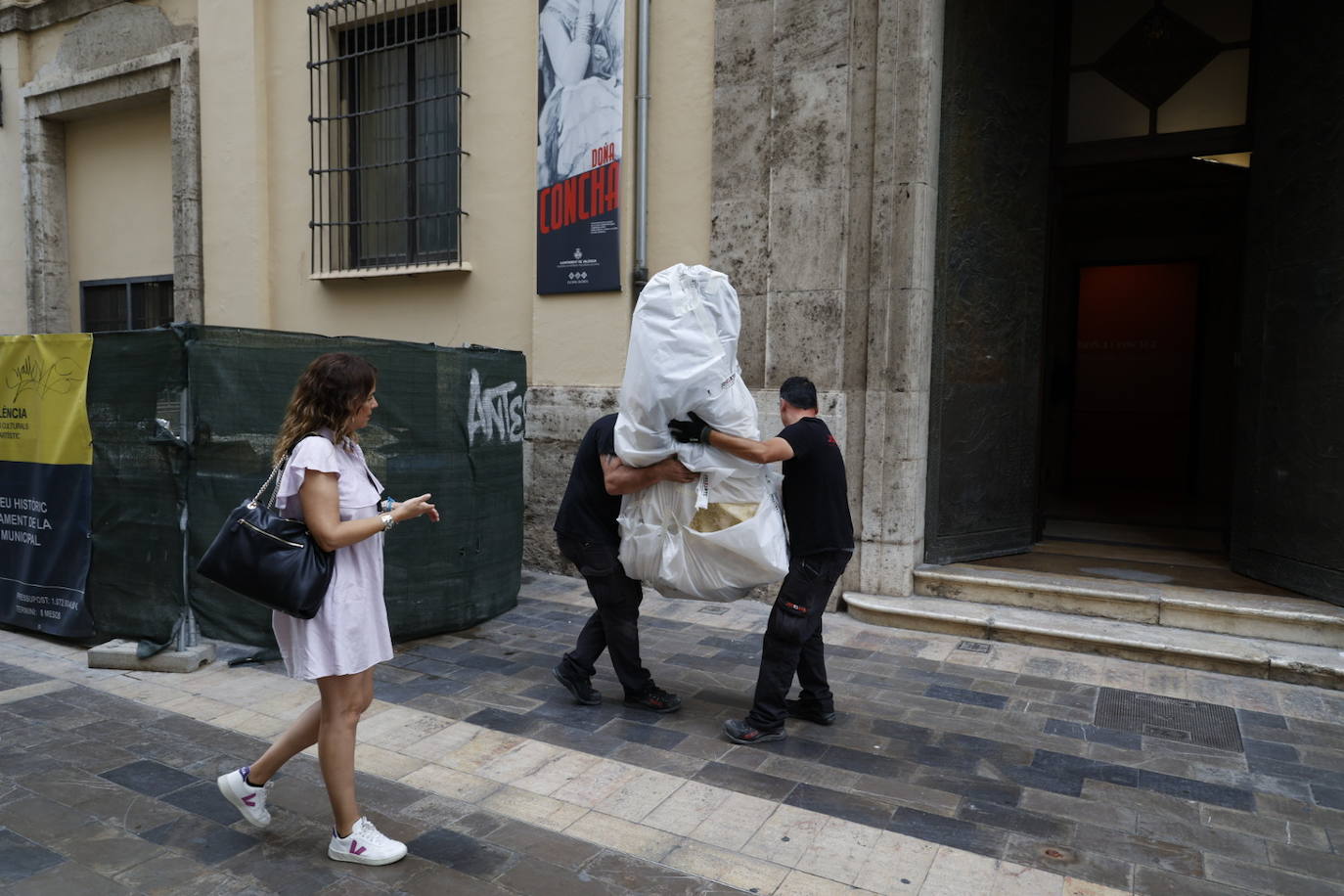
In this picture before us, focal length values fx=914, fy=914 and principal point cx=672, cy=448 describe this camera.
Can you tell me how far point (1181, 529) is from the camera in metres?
8.52

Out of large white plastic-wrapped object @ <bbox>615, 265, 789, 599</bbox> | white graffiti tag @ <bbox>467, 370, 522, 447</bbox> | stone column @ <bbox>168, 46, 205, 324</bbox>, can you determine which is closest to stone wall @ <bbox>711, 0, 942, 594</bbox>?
white graffiti tag @ <bbox>467, 370, 522, 447</bbox>

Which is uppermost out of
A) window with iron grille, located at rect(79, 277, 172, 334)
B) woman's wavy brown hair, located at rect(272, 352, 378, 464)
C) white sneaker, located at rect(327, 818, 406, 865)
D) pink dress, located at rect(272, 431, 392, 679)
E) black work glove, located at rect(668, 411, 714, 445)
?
window with iron grille, located at rect(79, 277, 172, 334)

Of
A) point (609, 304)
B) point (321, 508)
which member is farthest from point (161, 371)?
point (609, 304)

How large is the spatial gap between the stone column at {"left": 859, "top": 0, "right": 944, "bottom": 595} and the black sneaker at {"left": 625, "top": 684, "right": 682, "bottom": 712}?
2366mm

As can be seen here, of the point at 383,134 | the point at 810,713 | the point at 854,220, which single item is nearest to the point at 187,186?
the point at 383,134

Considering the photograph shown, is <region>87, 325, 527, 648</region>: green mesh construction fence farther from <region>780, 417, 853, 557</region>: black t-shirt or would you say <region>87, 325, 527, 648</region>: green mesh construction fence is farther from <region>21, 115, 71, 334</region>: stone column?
<region>21, 115, 71, 334</region>: stone column

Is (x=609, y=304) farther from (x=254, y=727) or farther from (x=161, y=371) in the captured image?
(x=254, y=727)

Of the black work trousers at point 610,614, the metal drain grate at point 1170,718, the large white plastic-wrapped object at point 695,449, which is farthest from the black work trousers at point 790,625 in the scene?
the metal drain grate at point 1170,718

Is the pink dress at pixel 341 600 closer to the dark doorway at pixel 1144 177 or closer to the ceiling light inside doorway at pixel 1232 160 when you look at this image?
the dark doorway at pixel 1144 177

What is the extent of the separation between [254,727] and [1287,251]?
6.74 m

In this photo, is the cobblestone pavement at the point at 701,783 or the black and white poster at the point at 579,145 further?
the black and white poster at the point at 579,145

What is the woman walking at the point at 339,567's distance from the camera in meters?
2.89

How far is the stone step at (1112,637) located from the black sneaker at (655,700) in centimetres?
209

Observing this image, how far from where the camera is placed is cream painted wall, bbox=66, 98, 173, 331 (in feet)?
35.3
